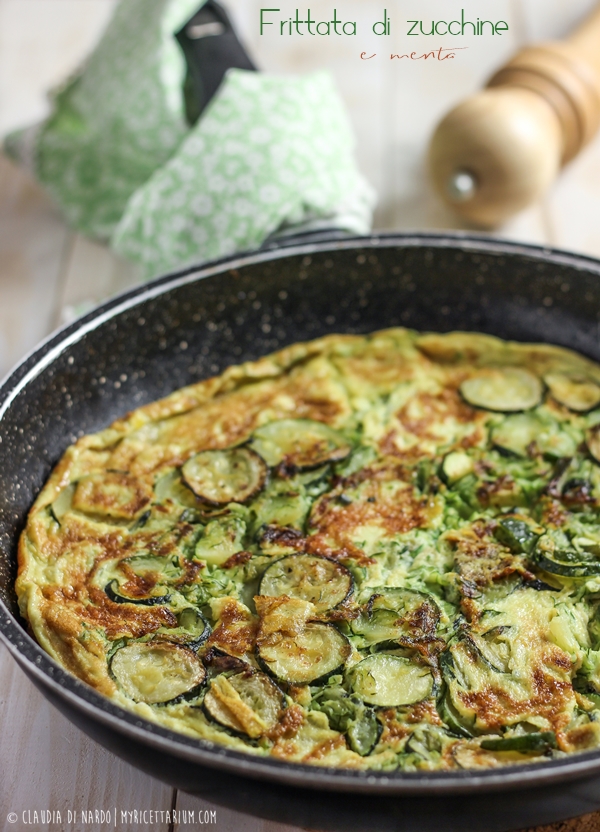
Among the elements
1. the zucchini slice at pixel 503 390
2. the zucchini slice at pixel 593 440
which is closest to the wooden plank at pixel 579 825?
the zucchini slice at pixel 593 440

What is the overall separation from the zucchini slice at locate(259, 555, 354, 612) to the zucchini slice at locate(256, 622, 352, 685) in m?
0.10

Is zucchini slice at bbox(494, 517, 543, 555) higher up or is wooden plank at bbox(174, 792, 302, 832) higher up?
zucchini slice at bbox(494, 517, 543, 555)

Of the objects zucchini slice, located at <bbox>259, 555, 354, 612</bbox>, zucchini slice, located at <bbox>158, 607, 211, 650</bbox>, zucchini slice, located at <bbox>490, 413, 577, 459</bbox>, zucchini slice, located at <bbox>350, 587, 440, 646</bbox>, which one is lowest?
zucchini slice, located at <bbox>158, 607, 211, 650</bbox>

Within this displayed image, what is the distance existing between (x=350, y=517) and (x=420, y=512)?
218 millimetres

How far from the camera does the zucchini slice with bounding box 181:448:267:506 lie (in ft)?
9.53

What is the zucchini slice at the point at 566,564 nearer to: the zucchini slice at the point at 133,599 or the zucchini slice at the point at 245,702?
the zucchini slice at the point at 245,702

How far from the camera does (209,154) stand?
3834mm

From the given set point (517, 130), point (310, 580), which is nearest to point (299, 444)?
point (310, 580)

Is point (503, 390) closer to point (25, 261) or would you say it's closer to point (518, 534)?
point (518, 534)

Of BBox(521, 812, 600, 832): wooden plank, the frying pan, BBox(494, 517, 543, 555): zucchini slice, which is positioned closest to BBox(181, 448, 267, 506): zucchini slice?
the frying pan

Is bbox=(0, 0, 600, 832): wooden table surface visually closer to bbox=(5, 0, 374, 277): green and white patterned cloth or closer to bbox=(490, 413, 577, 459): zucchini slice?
bbox=(5, 0, 374, 277): green and white patterned cloth

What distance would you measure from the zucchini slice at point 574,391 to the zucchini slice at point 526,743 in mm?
1329

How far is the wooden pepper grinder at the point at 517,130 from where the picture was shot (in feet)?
13.3

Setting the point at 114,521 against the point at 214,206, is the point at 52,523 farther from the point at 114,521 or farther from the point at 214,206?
the point at 214,206
